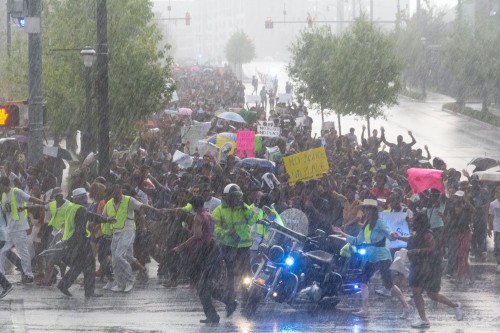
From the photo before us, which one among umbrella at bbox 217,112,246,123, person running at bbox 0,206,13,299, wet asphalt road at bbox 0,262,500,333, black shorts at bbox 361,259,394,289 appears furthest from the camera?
umbrella at bbox 217,112,246,123

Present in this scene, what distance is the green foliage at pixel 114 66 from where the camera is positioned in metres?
27.3

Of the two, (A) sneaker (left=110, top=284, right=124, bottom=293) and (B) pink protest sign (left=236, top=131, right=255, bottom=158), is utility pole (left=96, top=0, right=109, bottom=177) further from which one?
(B) pink protest sign (left=236, top=131, right=255, bottom=158)

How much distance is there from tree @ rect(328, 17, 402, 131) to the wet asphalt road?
24.8 metres

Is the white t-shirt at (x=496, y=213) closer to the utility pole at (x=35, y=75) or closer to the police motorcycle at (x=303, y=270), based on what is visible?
the police motorcycle at (x=303, y=270)

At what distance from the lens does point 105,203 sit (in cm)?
1636

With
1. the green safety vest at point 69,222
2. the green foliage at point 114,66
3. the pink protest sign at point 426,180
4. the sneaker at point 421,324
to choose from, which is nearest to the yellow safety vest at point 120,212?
the green safety vest at point 69,222

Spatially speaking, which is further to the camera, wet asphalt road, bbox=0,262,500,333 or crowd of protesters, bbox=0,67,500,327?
crowd of protesters, bbox=0,67,500,327

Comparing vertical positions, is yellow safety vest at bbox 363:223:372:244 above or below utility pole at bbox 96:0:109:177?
below

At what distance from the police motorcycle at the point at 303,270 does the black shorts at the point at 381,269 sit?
0.12 meters

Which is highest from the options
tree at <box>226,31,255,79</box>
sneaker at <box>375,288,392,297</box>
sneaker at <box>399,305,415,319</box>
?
tree at <box>226,31,255,79</box>

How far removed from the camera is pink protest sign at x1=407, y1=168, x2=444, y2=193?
65.1 ft

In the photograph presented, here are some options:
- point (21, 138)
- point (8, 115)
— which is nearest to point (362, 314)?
point (8, 115)

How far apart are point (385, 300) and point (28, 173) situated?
20.9 feet

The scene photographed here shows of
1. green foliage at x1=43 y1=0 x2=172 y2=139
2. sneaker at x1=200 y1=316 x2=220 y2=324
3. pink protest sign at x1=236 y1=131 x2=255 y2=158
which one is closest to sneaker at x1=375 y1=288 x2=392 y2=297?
sneaker at x1=200 y1=316 x2=220 y2=324
